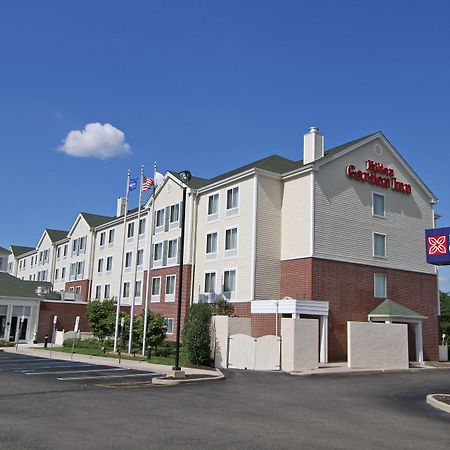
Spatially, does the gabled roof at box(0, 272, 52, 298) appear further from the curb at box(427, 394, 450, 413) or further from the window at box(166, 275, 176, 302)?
the curb at box(427, 394, 450, 413)

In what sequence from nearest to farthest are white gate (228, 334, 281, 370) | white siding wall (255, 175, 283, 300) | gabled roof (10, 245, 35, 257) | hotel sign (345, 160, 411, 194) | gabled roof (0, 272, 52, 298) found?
white gate (228, 334, 281, 370)
white siding wall (255, 175, 283, 300)
hotel sign (345, 160, 411, 194)
gabled roof (0, 272, 52, 298)
gabled roof (10, 245, 35, 257)

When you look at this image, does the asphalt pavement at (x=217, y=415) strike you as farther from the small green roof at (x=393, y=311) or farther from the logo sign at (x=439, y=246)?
the small green roof at (x=393, y=311)

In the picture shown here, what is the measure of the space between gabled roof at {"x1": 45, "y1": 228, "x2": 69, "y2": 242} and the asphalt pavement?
171 feet

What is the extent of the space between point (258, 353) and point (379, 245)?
14.3 metres

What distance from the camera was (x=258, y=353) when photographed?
27.1m

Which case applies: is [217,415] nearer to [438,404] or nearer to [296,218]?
[438,404]

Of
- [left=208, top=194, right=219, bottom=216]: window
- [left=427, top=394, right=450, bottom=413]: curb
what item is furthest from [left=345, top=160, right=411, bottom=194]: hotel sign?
[left=427, top=394, right=450, bottom=413]: curb

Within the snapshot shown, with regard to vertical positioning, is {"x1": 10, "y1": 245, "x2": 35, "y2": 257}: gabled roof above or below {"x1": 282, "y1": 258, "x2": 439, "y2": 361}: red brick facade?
above

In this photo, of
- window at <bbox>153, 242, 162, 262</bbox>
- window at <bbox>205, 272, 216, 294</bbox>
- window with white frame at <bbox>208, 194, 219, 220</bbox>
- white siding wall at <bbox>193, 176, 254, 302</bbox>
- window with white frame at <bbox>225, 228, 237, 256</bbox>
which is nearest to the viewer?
white siding wall at <bbox>193, 176, 254, 302</bbox>

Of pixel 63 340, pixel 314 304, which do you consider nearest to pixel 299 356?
pixel 314 304

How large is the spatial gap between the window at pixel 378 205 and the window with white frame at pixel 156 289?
18.0 meters

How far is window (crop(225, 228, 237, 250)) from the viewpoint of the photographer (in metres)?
37.2

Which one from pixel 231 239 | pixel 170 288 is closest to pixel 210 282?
pixel 231 239

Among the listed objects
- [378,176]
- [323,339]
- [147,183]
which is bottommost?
[323,339]
